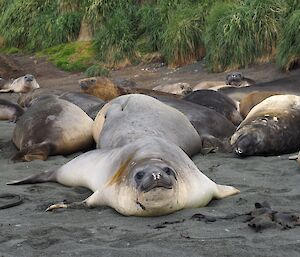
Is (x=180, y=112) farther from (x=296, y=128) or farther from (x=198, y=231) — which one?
(x=198, y=231)

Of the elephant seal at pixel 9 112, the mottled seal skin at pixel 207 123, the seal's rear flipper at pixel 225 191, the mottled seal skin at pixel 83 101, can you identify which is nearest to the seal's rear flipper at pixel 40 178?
the seal's rear flipper at pixel 225 191

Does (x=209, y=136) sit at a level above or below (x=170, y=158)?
below

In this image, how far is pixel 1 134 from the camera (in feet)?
28.1

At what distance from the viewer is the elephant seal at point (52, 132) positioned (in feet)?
22.6

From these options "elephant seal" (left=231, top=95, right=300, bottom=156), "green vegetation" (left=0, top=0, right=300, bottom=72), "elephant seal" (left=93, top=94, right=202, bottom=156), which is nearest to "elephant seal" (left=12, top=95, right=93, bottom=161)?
"elephant seal" (left=93, top=94, right=202, bottom=156)

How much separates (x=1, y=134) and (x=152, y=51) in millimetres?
9936

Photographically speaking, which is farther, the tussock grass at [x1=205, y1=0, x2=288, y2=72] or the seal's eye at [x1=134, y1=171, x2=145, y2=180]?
the tussock grass at [x1=205, y1=0, x2=288, y2=72]

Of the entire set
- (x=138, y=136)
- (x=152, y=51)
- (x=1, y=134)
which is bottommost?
(x=152, y=51)

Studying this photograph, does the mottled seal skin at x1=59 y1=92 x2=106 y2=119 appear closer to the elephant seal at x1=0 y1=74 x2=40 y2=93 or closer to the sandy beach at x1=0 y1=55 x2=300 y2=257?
the sandy beach at x1=0 y1=55 x2=300 y2=257

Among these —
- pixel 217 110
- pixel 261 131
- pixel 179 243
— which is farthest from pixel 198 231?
pixel 217 110

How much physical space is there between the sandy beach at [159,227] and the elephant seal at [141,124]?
67 cm

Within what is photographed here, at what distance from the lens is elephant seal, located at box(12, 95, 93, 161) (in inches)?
271

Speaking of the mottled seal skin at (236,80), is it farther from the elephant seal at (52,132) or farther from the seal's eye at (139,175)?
the seal's eye at (139,175)

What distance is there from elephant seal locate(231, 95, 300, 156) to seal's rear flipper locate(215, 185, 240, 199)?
5.37 feet
